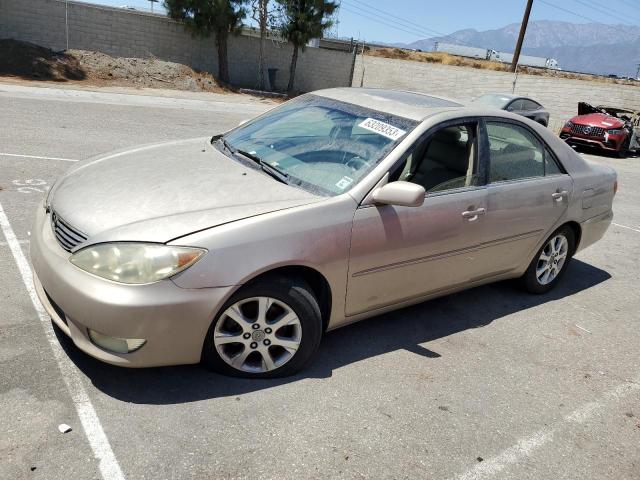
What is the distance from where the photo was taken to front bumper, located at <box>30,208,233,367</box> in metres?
2.74

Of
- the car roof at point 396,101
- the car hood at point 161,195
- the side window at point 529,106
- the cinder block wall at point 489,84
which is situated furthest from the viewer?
the cinder block wall at point 489,84

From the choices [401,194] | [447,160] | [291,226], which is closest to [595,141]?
[447,160]

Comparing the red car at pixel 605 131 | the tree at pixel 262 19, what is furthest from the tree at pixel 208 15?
the red car at pixel 605 131

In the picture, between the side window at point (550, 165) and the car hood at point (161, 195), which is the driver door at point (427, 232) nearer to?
the car hood at point (161, 195)

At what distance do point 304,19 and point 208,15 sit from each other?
14.0ft

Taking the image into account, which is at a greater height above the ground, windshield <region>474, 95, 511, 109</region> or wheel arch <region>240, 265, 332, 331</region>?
windshield <region>474, 95, 511, 109</region>

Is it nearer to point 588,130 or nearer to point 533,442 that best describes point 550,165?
point 533,442

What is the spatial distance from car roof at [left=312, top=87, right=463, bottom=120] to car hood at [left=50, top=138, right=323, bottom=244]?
→ 3.32 feet

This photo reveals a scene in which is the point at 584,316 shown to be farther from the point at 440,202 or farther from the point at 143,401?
the point at 143,401

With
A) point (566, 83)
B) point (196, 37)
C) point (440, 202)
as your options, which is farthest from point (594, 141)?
point (196, 37)

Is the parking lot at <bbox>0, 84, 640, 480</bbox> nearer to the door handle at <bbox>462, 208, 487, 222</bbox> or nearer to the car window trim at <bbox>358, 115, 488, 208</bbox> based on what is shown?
the door handle at <bbox>462, 208, 487, 222</bbox>

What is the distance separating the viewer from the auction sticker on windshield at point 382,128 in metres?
3.71

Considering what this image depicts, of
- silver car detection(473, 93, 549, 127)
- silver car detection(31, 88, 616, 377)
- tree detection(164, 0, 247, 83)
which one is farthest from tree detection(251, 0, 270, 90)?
silver car detection(31, 88, 616, 377)

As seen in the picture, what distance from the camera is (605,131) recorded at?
16.0 m
